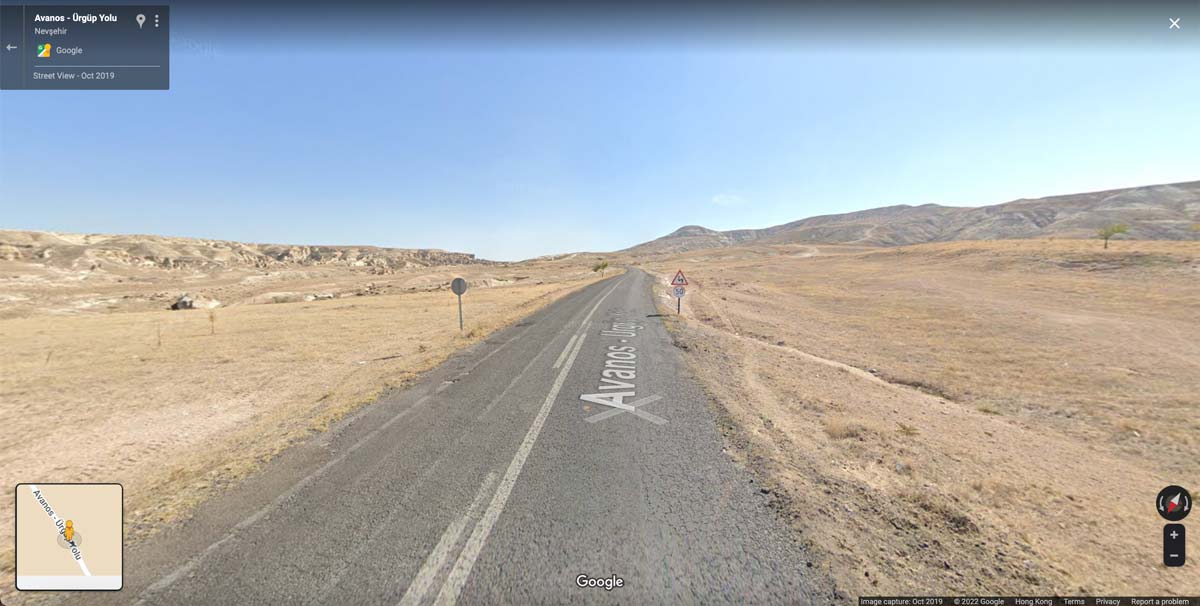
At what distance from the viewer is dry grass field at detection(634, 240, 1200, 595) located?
2.84 m

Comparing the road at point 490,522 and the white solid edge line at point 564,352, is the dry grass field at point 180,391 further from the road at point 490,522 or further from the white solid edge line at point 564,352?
the white solid edge line at point 564,352

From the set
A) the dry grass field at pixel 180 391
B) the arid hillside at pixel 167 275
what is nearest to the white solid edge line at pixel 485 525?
the dry grass field at pixel 180 391

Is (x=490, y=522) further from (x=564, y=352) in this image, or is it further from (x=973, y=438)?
(x=973, y=438)

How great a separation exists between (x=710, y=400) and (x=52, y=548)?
7074 mm

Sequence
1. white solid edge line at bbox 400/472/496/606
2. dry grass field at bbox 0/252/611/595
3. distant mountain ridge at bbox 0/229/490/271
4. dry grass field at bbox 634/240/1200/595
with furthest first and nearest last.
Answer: distant mountain ridge at bbox 0/229/490/271, dry grass field at bbox 0/252/611/595, dry grass field at bbox 634/240/1200/595, white solid edge line at bbox 400/472/496/606

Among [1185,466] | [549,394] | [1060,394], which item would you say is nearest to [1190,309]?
[1060,394]

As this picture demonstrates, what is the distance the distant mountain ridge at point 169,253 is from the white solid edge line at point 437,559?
8289cm

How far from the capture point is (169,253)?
64.4m

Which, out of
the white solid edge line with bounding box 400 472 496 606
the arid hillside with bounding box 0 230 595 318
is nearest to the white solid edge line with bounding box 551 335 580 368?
the white solid edge line with bounding box 400 472 496 606

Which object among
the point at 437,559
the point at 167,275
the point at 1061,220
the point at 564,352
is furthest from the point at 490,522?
the point at 1061,220

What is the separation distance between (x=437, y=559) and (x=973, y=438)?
24.0 ft

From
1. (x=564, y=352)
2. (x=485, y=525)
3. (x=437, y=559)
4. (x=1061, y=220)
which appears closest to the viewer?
(x=437, y=559)

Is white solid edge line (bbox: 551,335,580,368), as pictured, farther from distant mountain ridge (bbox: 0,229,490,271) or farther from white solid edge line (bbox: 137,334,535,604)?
distant mountain ridge (bbox: 0,229,490,271)

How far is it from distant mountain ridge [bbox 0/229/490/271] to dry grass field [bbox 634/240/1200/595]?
280 feet
